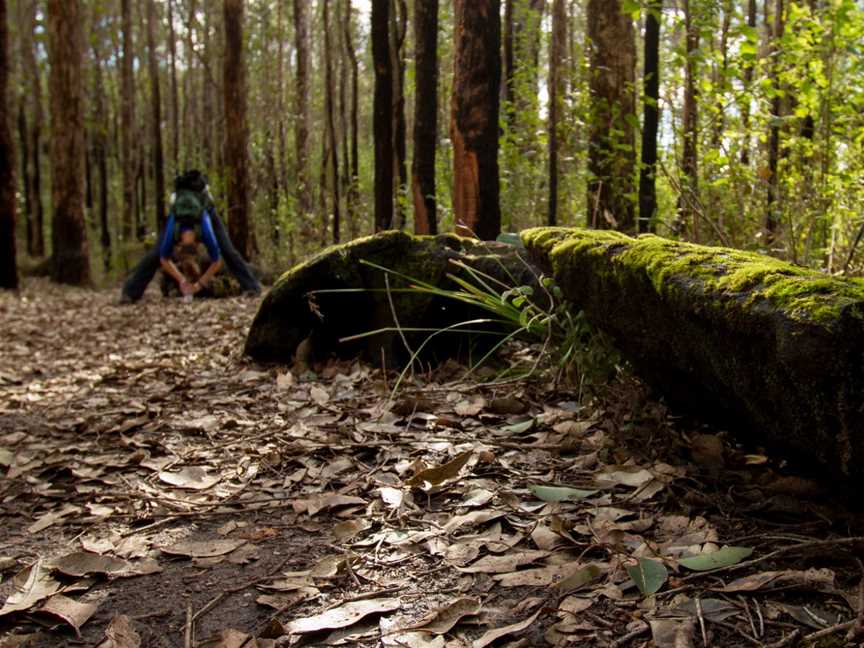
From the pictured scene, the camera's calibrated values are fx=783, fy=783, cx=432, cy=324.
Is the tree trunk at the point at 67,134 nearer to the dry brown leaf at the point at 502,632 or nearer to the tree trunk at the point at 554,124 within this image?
the tree trunk at the point at 554,124

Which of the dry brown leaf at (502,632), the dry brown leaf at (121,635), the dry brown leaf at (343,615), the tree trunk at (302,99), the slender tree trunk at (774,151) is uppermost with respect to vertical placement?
the tree trunk at (302,99)

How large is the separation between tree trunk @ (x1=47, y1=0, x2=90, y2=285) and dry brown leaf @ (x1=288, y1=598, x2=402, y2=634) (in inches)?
460

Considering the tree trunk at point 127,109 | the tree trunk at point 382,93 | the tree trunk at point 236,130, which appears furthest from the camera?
the tree trunk at point 127,109

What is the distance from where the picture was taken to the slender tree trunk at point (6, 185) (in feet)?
34.7

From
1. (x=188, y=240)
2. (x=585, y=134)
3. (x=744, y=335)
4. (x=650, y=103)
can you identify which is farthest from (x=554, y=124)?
(x=744, y=335)

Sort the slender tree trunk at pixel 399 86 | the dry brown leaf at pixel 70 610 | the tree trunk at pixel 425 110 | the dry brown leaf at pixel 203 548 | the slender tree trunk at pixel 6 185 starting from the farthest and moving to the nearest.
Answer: the slender tree trunk at pixel 6 185 → the slender tree trunk at pixel 399 86 → the tree trunk at pixel 425 110 → the dry brown leaf at pixel 203 548 → the dry brown leaf at pixel 70 610

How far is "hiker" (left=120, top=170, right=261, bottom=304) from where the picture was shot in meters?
9.61

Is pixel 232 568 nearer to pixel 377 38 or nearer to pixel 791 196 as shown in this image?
pixel 791 196

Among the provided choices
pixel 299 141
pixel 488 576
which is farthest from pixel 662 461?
pixel 299 141

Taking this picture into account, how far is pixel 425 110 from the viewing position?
7188 millimetres

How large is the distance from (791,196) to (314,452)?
490cm

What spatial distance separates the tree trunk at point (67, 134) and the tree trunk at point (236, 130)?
222 cm

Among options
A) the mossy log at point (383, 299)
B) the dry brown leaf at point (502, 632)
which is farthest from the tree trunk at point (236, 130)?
the dry brown leaf at point (502, 632)

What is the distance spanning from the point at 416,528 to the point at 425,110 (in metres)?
5.54
